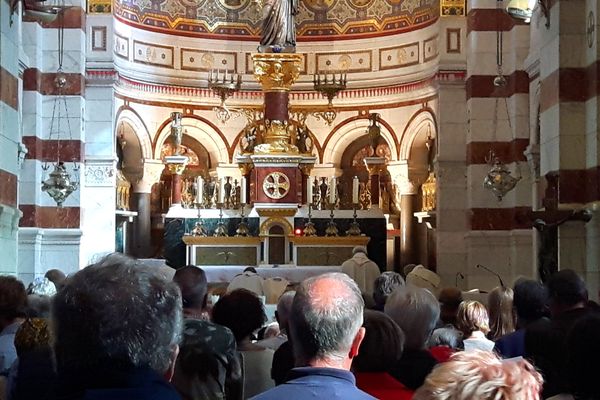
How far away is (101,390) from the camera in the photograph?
264cm

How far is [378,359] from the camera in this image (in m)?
4.15

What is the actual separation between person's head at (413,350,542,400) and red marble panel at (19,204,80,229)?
15.7 meters

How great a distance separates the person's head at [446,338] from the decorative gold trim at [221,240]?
12.6 m

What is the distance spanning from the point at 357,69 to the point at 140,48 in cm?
469

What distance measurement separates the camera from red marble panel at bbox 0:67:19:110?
11.0 meters

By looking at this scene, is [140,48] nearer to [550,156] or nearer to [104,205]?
[104,205]

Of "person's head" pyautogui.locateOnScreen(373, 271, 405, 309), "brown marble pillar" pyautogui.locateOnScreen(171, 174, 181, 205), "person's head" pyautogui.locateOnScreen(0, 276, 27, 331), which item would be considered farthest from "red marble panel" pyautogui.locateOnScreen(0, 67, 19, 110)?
"brown marble pillar" pyautogui.locateOnScreen(171, 174, 181, 205)

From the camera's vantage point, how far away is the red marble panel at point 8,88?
1102 cm

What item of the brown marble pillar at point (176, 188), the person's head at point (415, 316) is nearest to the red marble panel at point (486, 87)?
the brown marble pillar at point (176, 188)

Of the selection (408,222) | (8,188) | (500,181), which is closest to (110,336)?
(8,188)

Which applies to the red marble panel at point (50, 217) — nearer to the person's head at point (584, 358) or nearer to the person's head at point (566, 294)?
the person's head at point (566, 294)

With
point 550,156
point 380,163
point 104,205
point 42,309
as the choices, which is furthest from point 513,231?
point 42,309

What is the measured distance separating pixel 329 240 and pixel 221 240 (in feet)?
6.36

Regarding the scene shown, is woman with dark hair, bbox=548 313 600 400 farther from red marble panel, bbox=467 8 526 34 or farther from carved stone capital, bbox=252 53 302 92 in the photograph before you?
carved stone capital, bbox=252 53 302 92
